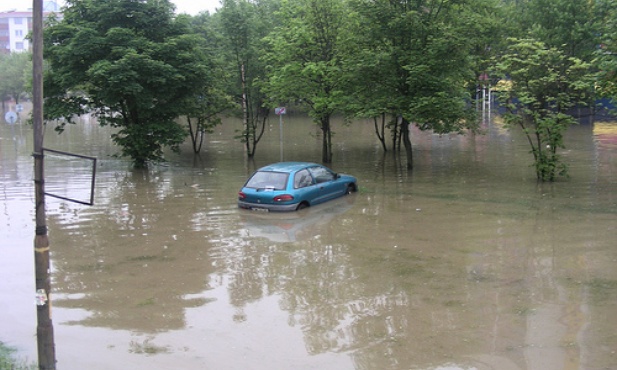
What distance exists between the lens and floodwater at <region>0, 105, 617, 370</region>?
24.9 ft

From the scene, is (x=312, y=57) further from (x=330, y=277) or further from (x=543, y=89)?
(x=330, y=277)

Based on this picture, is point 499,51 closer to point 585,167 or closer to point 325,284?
point 585,167

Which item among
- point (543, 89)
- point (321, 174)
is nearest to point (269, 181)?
point (321, 174)

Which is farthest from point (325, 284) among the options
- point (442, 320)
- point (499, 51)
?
point (499, 51)

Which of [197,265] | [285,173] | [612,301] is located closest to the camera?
[612,301]

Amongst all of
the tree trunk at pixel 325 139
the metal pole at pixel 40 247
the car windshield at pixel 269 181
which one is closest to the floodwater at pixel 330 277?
the car windshield at pixel 269 181

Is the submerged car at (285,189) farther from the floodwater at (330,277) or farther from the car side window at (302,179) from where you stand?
the floodwater at (330,277)

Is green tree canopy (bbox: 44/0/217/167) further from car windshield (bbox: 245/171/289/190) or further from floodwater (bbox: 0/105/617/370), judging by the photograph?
car windshield (bbox: 245/171/289/190)

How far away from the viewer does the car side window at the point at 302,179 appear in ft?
53.8

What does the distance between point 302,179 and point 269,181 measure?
37.2 inches

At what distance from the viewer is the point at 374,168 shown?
25.4 meters

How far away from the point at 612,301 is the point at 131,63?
18.5 metres

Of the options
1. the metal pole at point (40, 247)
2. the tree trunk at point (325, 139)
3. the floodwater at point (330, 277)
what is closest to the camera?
the metal pole at point (40, 247)

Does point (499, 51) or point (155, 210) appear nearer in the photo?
point (155, 210)
